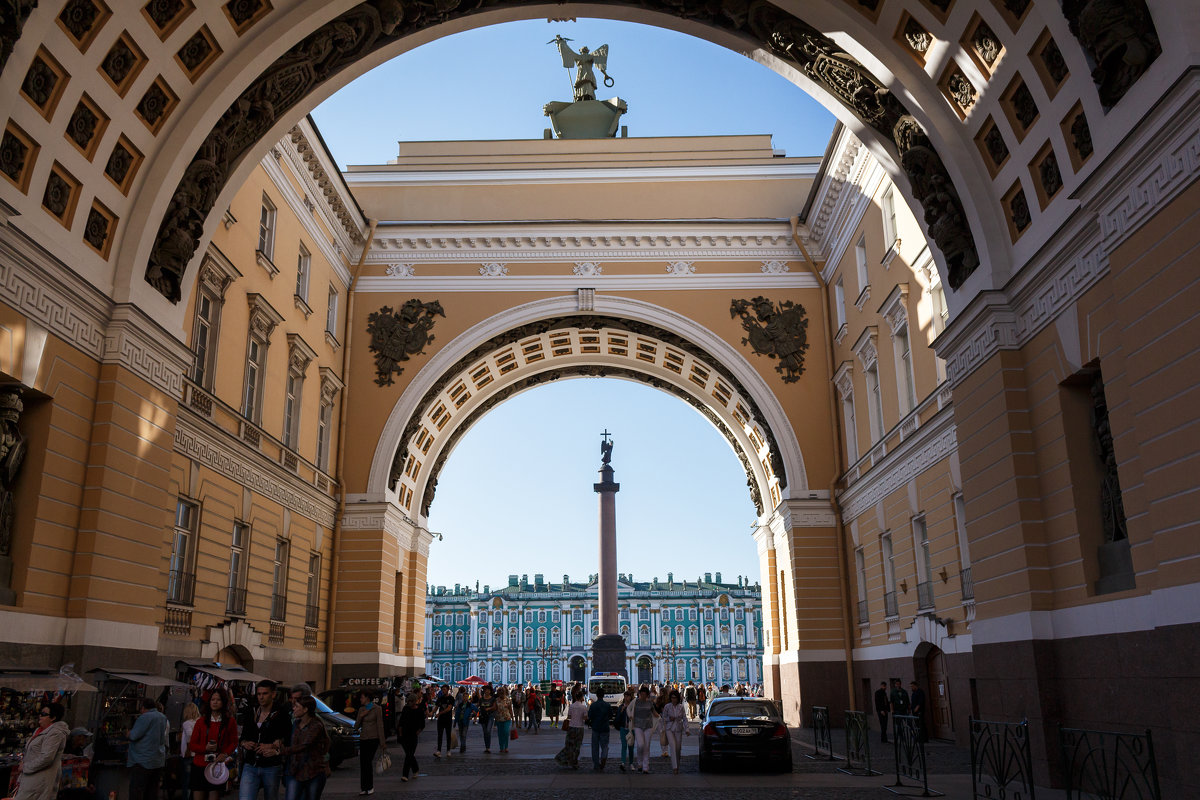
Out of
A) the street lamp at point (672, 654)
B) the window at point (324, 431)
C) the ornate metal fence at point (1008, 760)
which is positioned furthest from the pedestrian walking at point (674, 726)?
the street lamp at point (672, 654)

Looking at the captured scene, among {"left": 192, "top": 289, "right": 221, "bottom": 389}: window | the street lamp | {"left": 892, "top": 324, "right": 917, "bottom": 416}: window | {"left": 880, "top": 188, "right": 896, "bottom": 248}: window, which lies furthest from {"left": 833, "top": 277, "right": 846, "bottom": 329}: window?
the street lamp

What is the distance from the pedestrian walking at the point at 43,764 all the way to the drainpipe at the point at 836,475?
24024 millimetres

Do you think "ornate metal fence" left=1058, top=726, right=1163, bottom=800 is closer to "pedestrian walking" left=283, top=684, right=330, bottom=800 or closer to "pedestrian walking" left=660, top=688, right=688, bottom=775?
"pedestrian walking" left=283, top=684, right=330, bottom=800

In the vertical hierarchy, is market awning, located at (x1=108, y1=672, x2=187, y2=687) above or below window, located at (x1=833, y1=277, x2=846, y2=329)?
below

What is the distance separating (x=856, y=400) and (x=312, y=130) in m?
17.7

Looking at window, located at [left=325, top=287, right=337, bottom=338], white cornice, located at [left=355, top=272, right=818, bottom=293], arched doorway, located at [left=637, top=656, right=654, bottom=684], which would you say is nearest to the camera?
window, located at [left=325, top=287, right=337, bottom=338]

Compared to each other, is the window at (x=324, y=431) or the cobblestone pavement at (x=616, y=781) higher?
the window at (x=324, y=431)

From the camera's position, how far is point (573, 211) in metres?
34.9

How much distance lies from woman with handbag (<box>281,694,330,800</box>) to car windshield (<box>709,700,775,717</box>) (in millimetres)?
10100

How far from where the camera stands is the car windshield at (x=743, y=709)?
17.8 metres

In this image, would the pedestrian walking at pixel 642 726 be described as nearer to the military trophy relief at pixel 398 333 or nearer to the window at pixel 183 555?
the window at pixel 183 555

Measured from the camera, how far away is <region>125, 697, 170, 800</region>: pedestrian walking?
36.3ft

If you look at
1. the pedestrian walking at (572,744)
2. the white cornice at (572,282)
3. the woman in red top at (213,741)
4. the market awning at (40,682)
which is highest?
the white cornice at (572,282)

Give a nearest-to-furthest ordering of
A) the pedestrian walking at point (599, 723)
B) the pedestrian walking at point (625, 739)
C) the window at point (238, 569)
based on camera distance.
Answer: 1. the pedestrian walking at point (599, 723)
2. the pedestrian walking at point (625, 739)
3. the window at point (238, 569)
